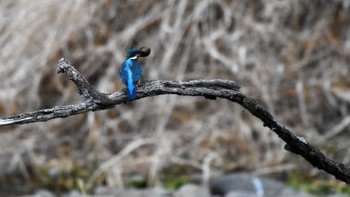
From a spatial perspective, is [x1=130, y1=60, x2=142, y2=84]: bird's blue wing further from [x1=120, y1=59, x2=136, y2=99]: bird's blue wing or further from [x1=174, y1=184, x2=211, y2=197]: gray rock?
[x1=174, y1=184, x2=211, y2=197]: gray rock

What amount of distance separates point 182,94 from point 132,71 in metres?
0.21

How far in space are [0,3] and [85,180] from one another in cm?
194

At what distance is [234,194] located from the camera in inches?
159

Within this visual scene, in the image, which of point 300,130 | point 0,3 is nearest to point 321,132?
point 300,130

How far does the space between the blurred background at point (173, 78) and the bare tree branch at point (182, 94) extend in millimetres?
2807

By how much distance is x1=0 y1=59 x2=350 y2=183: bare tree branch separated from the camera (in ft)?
4.43

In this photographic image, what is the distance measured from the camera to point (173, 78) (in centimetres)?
496

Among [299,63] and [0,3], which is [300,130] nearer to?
[299,63]

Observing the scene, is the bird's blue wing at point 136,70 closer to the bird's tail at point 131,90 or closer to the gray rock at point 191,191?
the bird's tail at point 131,90

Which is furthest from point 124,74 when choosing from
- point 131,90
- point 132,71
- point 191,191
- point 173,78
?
point 173,78

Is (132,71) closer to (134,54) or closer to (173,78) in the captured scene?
(134,54)

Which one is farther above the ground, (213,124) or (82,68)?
(82,68)

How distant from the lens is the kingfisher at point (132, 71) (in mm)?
1469

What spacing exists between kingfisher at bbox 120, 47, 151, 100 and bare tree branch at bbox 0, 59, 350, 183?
0.01m
